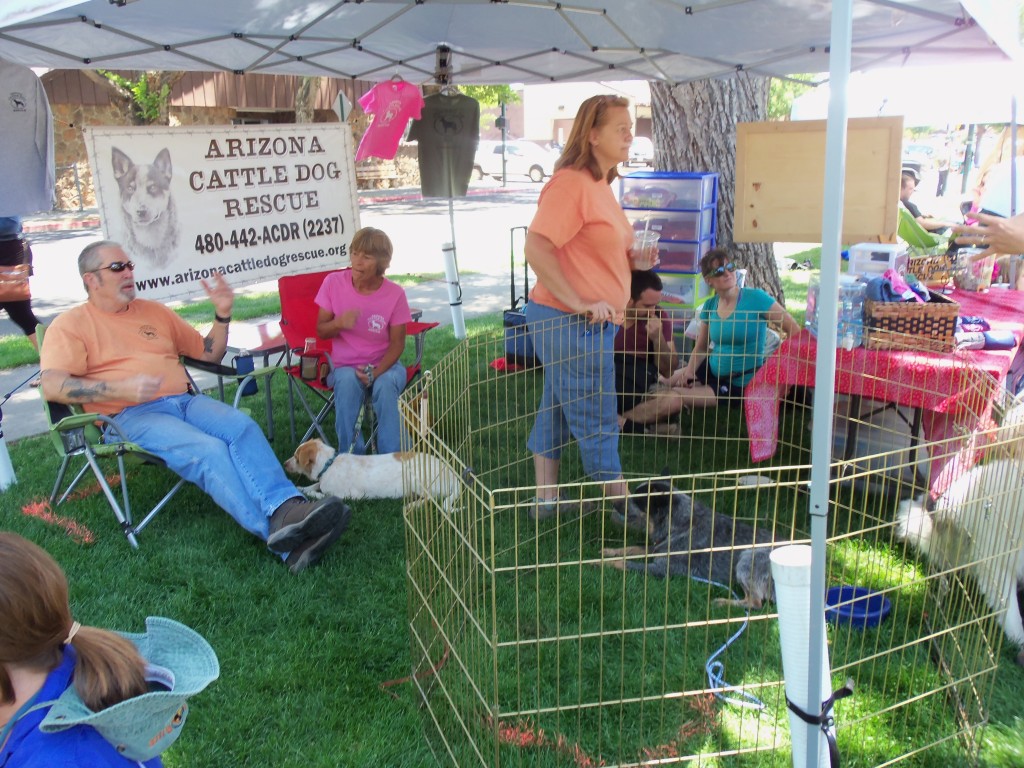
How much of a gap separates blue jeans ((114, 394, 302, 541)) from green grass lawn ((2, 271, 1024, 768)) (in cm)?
24

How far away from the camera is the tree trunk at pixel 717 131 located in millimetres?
6656

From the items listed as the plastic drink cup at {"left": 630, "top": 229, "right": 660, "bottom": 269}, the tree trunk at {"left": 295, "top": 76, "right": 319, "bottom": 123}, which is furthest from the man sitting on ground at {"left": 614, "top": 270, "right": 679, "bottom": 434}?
the tree trunk at {"left": 295, "top": 76, "right": 319, "bottom": 123}

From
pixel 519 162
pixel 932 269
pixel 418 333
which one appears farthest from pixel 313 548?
pixel 519 162

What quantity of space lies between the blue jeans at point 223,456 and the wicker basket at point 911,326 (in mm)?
2654

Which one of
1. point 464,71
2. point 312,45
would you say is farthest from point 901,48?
point 312,45

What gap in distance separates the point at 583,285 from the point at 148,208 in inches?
93.4

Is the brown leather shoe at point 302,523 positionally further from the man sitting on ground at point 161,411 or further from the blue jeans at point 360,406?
the blue jeans at point 360,406

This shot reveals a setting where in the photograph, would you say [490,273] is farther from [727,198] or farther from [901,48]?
[901,48]

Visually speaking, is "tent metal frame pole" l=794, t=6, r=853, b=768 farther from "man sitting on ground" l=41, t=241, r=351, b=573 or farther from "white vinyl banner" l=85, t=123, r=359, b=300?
"white vinyl banner" l=85, t=123, r=359, b=300

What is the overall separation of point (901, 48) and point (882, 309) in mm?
1810

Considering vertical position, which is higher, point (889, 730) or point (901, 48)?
point (901, 48)

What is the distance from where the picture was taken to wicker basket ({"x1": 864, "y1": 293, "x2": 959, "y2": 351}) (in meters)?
3.57

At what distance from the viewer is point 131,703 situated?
1.46 metres

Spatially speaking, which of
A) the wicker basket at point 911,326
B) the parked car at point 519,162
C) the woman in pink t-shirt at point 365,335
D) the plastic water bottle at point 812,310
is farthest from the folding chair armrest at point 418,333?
the parked car at point 519,162
